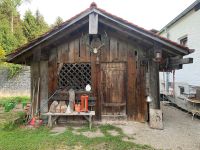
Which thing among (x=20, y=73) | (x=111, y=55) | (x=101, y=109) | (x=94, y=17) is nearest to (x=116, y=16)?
(x=94, y=17)

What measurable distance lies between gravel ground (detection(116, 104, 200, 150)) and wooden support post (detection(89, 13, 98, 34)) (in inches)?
130

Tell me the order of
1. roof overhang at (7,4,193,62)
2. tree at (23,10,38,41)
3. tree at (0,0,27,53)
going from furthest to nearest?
tree at (23,10,38,41) → tree at (0,0,27,53) → roof overhang at (7,4,193,62)

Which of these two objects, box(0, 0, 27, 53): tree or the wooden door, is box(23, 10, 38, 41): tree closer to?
box(0, 0, 27, 53): tree

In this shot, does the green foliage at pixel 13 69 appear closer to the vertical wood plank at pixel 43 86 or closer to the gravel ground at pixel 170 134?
the vertical wood plank at pixel 43 86

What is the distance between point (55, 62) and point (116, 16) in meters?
2.75

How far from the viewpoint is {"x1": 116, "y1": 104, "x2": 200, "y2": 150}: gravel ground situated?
6328 mm

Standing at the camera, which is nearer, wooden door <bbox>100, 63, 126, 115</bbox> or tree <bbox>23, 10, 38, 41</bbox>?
wooden door <bbox>100, 63, 126, 115</bbox>

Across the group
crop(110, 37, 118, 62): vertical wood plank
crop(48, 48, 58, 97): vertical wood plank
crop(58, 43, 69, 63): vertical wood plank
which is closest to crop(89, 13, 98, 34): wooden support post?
crop(110, 37, 118, 62): vertical wood plank

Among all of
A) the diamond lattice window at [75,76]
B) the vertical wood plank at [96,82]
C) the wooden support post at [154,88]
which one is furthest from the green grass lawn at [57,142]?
the diamond lattice window at [75,76]

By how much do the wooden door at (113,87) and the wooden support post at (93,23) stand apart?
1518 millimetres

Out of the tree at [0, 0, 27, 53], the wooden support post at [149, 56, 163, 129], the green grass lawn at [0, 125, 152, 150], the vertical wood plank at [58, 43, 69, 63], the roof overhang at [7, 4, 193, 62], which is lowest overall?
the green grass lawn at [0, 125, 152, 150]

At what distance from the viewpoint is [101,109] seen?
8602mm

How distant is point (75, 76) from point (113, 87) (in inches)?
56.8

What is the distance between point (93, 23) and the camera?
24.9 feet
